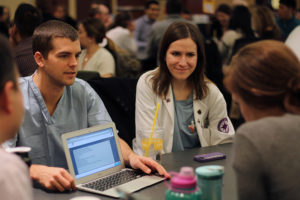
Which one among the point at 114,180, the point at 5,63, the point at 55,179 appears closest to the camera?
the point at 5,63

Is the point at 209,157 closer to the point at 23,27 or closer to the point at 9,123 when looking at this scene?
the point at 9,123

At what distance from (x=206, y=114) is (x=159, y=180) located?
0.89 meters

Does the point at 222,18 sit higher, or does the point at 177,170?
the point at 222,18

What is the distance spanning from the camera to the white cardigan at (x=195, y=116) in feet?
7.95

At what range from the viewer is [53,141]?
82.0 inches

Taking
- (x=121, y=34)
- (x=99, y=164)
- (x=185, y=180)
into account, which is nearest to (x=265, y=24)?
(x=121, y=34)

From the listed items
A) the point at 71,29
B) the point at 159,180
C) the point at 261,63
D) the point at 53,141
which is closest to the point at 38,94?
the point at 53,141

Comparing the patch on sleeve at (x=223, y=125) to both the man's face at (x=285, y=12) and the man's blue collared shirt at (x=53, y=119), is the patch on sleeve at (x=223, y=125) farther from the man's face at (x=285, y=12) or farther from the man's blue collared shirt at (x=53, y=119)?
the man's face at (x=285, y=12)

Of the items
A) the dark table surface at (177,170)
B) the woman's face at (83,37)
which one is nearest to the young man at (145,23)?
the woman's face at (83,37)

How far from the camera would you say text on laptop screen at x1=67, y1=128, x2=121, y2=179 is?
1.67 m

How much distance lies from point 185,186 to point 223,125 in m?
1.29

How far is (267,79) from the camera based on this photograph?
1.18 metres

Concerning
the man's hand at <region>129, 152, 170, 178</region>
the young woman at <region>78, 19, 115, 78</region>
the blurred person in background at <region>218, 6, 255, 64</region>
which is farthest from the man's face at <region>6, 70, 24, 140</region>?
the blurred person in background at <region>218, 6, 255, 64</region>

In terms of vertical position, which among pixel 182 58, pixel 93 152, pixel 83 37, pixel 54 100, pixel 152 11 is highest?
pixel 152 11
